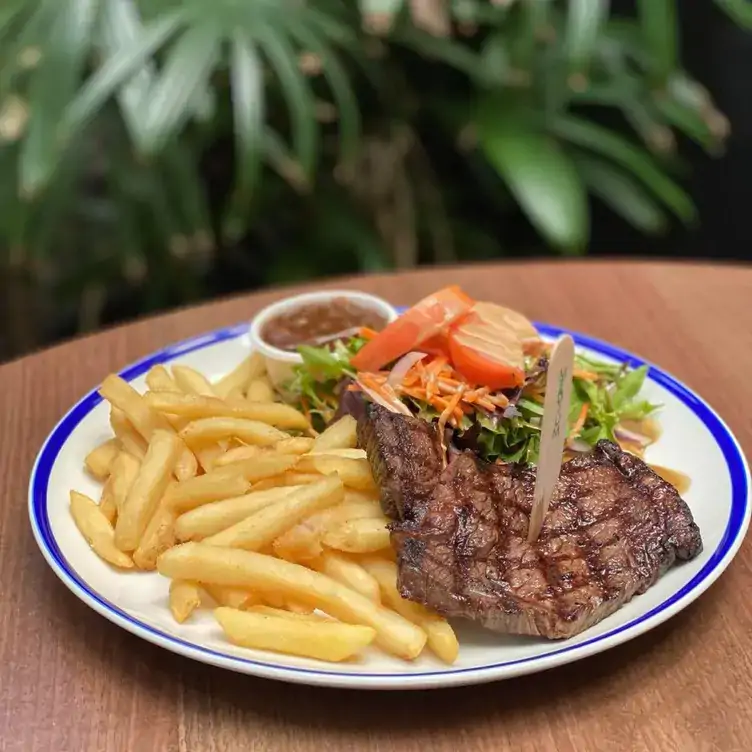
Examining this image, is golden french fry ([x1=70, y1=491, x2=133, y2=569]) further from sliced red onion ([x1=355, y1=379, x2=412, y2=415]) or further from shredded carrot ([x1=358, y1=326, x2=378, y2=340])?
shredded carrot ([x1=358, y1=326, x2=378, y2=340])

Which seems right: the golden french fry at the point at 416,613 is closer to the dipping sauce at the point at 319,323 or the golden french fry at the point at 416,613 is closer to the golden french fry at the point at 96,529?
the golden french fry at the point at 96,529

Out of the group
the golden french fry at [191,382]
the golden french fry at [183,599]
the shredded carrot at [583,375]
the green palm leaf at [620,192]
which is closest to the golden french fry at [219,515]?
the golden french fry at [183,599]

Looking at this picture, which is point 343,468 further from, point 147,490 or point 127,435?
point 127,435

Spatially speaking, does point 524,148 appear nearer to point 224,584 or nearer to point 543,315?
point 543,315

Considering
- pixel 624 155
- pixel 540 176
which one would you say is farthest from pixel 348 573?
pixel 624 155

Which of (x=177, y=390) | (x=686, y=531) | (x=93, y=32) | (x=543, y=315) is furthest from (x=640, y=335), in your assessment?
(x=93, y=32)

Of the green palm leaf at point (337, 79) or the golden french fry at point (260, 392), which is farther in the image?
the green palm leaf at point (337, 79)
